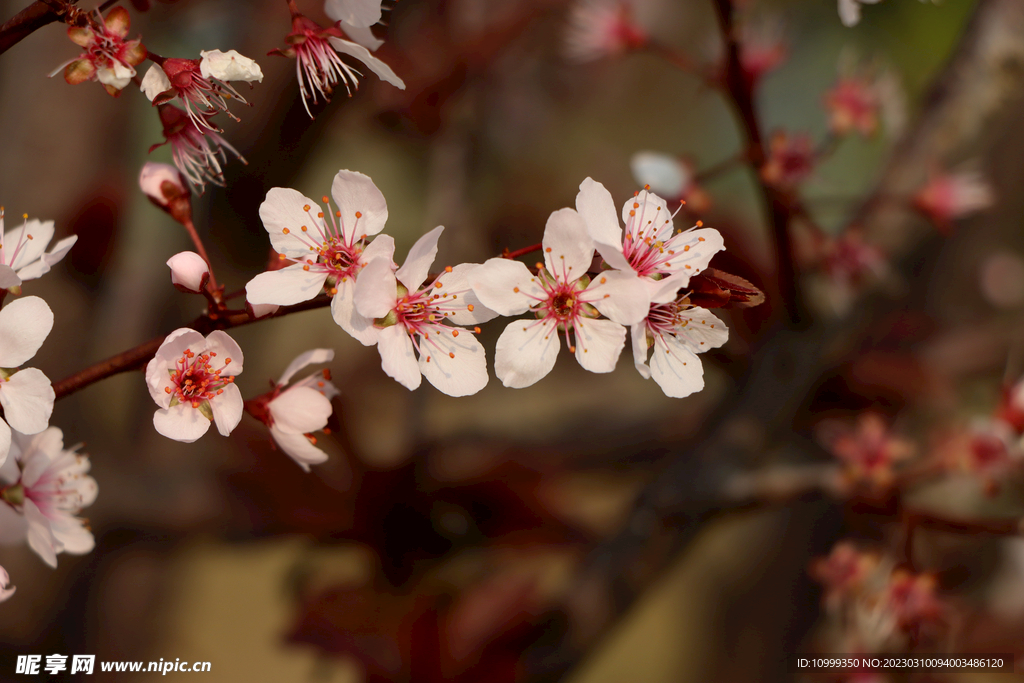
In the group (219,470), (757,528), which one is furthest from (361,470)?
(757,528)

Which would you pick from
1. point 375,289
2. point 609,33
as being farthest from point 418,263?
point 609,33

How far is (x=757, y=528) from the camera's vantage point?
1541 millimetres

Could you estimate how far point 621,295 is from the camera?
0.43m

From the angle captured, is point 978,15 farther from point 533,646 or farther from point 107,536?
point 107,536

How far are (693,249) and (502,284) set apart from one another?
16cm

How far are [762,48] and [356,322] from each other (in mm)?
1010

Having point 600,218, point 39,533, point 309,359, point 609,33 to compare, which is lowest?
point 39,533

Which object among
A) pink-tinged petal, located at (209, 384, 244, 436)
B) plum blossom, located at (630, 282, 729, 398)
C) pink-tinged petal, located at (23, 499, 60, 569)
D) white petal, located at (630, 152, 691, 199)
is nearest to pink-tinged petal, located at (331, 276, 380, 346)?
pink-tinged petal, located at (209, 384, 244, 436)

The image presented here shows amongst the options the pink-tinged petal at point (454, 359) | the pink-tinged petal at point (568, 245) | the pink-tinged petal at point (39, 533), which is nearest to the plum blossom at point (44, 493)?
the pink-tinged petal at point (39, 533)

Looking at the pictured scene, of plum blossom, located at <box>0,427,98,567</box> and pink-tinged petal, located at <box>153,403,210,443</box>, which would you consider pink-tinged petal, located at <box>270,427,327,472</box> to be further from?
plum blossom, located at <box>0,427,98,567</box>

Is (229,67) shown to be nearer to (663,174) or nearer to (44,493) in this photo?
(44,493)

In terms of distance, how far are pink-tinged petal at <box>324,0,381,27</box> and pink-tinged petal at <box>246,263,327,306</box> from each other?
0.21 m

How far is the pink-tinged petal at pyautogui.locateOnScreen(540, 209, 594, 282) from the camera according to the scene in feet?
1.40

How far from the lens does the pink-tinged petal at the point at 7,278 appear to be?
402mm
